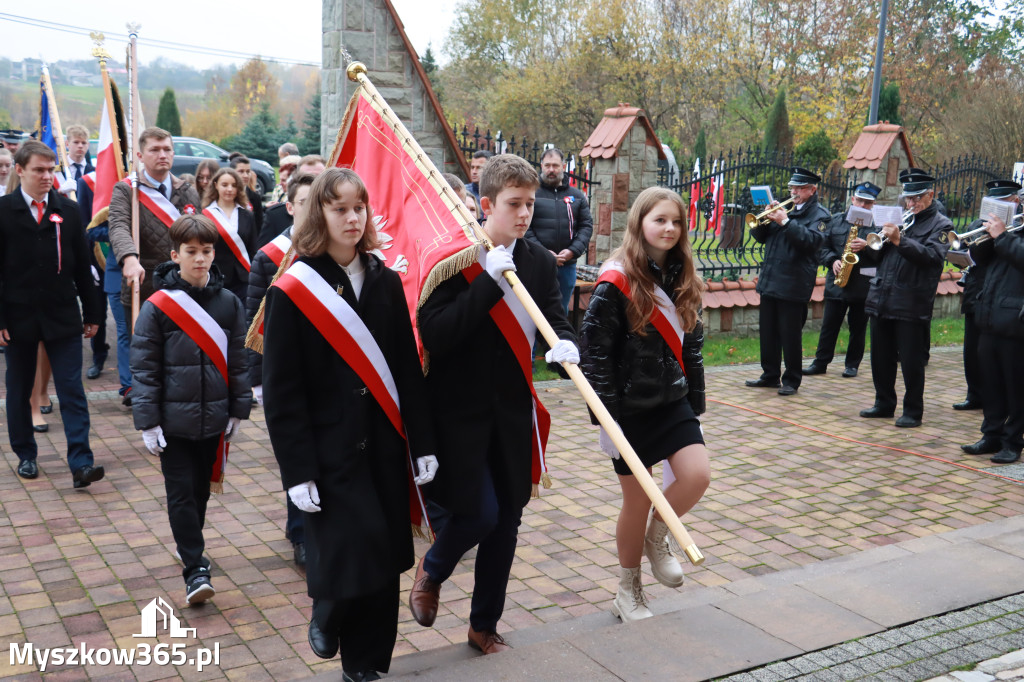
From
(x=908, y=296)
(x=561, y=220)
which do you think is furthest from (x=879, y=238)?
(x=561, y=220)

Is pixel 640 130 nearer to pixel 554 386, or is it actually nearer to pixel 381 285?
pixel 554 386

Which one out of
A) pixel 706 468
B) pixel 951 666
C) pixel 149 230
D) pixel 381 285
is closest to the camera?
pixel 381 285

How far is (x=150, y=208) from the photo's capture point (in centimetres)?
723

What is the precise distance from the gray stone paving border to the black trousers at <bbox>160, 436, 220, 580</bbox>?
247 centimetres

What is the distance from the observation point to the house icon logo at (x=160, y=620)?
4148mm

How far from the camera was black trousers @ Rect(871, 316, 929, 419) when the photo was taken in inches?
327

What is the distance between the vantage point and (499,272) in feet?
11.8

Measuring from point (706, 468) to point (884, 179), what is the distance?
11.3m

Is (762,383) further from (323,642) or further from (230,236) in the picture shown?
(323,642)

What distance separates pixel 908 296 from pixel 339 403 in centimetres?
642

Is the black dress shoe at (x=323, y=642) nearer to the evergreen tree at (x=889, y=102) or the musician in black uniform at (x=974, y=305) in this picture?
the musician in black uniform at (x=974, y=305)

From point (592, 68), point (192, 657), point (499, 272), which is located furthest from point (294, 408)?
point (592, 68)

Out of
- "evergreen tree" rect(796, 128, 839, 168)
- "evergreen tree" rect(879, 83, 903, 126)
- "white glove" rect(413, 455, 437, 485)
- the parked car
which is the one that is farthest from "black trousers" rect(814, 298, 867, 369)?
"evergreen tree" rect(879, 83, 903, 126)

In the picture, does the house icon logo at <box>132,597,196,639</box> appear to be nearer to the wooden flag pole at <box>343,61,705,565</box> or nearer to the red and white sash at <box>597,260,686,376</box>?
the wooden flag pole at <box>343,61,705,565</box>
